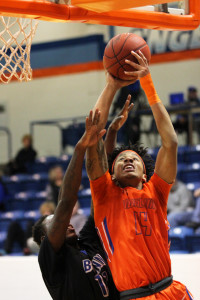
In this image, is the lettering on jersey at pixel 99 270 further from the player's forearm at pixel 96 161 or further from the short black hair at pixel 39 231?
the player's forearm at pixel 96 161

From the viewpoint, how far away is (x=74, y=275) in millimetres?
3037

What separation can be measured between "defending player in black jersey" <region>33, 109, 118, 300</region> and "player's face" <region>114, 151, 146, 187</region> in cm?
30

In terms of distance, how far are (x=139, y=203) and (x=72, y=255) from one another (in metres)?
0.46

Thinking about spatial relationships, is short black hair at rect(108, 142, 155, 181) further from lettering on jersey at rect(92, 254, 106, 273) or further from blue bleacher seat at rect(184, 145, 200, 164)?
blue bleacher seat at rect(184, 145, 200, 164)

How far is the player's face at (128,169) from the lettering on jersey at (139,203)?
11cm

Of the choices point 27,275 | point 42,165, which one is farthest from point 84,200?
point 27,275

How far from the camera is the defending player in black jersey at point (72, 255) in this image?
2.85 metres

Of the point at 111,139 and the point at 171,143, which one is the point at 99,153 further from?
the point at 111,139

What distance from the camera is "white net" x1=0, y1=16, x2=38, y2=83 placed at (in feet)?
12.3

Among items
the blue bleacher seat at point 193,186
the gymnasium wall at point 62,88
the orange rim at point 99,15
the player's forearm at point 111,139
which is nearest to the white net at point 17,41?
the orange rim at point 99,15

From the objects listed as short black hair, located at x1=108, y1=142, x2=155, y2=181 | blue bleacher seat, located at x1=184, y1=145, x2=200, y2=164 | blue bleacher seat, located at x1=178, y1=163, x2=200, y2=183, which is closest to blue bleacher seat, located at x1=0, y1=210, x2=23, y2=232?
blue bleacher seat, located at x1=178, y1=163, x2=200, y2=183

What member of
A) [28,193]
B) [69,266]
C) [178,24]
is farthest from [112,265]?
[28,193]

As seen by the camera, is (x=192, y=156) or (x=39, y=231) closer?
(x=39, y=231)

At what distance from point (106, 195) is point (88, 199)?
5.85 meters
